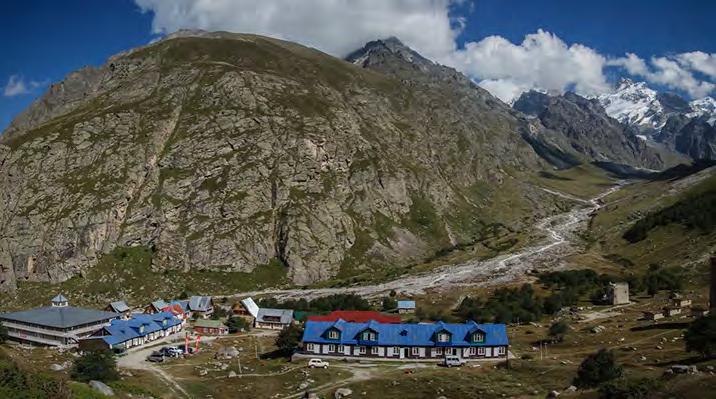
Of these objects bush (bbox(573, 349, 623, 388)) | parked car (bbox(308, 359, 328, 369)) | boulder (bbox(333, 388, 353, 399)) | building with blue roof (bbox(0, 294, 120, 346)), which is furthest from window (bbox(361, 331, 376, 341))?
building with blue roof (bbox(0, 294, 120, 346))

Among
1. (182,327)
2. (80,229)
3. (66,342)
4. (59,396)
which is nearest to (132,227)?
(80,229)

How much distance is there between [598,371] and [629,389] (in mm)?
18651

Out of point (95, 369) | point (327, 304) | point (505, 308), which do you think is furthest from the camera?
point (327, 304)

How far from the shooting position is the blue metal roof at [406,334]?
92250mm

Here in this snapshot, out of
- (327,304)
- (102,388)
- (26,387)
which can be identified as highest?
(327,304)

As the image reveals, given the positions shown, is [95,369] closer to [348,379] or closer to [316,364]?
[316,364]

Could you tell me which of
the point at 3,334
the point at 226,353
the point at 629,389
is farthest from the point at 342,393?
the point at 3,334

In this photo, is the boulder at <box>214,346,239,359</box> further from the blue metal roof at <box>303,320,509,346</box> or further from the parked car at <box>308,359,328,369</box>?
the parked car at <box>308,359,328,369</box>

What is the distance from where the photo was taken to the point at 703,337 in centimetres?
7181

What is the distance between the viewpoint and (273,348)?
344ft

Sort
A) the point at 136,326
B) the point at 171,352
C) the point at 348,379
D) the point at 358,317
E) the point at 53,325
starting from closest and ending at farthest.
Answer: the point at 348,379
the point at 171,352
the point at 53,325
the point at 136,326
the point at 358,317

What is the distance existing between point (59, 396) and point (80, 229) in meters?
151

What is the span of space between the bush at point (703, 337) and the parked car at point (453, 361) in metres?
29.8

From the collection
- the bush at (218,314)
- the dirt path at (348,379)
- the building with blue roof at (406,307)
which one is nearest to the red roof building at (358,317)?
the building with blue roof at (406,307)
